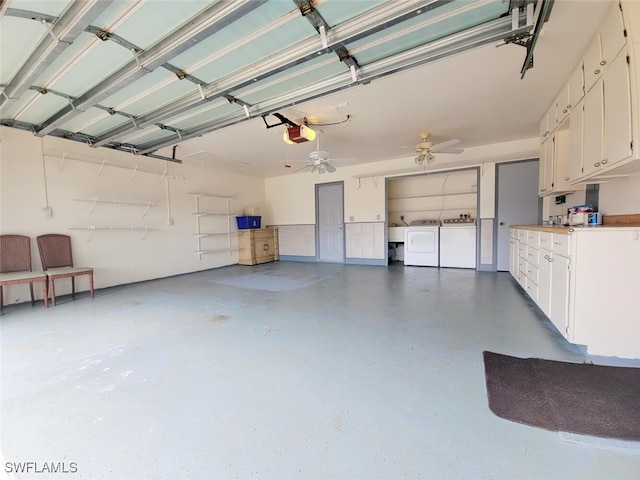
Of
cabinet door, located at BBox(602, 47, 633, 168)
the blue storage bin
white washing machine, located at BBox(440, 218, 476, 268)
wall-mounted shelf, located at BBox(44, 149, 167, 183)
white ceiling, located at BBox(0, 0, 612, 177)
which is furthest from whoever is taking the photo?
the blue storage bin

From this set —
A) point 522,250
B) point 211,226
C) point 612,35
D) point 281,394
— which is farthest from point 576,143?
point 211,226

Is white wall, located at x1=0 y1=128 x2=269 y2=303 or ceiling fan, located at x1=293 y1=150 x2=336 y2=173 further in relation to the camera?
ceiling fan, located at x1=293 y1=150 x2=336 y2=173

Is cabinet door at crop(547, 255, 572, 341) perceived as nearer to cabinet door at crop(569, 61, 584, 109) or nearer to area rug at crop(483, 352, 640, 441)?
area rug at crop(483, 352, 640, 441)

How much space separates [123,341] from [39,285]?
111 inches

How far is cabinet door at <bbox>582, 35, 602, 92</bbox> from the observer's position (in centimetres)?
225

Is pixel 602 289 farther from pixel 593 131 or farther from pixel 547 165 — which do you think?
pixel 547 165

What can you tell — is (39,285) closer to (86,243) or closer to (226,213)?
(86,243)

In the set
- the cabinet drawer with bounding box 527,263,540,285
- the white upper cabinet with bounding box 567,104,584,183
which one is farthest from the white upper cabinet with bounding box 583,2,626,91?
the cabinet drawer with bounding box 527,263,540,285

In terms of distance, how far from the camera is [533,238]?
3.12 m

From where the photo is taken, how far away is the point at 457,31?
2043 mm


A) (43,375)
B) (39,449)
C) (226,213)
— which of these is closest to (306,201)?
(226,213)

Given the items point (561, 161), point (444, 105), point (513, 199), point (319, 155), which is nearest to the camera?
point (561, 161)

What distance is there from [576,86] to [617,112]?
3.14 feet

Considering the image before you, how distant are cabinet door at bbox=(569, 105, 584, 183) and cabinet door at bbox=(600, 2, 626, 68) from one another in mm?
576
